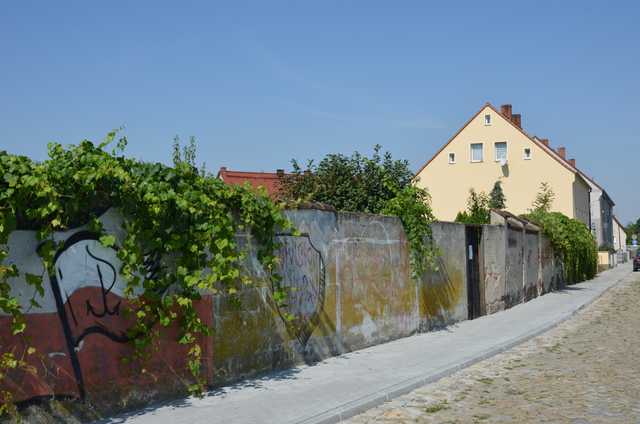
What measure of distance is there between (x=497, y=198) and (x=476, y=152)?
5.50 meters

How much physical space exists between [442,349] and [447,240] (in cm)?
391

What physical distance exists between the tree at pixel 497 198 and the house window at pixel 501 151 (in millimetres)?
2511

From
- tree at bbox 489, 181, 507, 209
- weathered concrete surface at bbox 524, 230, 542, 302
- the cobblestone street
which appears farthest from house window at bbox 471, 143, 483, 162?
the cobblestone street

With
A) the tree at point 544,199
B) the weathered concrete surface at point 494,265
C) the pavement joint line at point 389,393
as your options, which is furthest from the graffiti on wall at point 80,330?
the tree at point 544,199

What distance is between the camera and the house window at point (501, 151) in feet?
149

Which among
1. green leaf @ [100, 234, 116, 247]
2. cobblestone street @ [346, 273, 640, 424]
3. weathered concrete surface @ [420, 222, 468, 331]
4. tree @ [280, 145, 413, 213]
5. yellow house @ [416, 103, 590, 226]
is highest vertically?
yellow house @ [416, 103, 590, 226]

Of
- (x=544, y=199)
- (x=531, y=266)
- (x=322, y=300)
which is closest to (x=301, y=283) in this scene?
(x=322, y=300)

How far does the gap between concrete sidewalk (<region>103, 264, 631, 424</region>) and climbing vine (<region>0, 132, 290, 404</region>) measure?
0.65 m

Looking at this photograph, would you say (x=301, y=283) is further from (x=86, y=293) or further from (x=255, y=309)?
(x=86, y=293)

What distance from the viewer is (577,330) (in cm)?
1424

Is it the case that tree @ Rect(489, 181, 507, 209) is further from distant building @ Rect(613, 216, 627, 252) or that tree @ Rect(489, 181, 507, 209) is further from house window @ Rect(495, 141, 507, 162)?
distant building @ Rect(613, 216, 627, 252)

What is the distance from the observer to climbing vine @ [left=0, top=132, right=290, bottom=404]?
5617 millimetres

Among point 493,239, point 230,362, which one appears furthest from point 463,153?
point 230,362

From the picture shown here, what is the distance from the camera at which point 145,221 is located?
6805 mm
